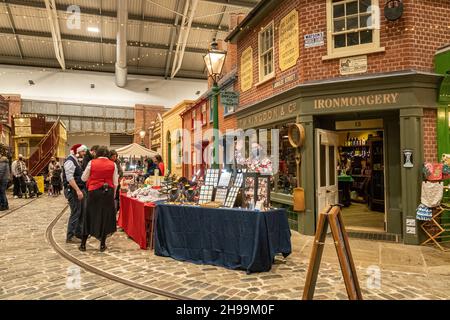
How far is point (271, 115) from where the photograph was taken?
893 cm

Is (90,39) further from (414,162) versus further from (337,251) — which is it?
(337,251)

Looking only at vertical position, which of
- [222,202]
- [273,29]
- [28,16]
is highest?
[28,16]

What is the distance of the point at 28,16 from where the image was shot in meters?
19.8

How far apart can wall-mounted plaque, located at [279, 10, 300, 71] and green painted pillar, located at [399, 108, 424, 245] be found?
8.70 feet

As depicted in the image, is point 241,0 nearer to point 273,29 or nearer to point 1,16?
point 273,29

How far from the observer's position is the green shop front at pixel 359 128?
21.8 ft

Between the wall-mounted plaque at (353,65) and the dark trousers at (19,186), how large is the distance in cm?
1440

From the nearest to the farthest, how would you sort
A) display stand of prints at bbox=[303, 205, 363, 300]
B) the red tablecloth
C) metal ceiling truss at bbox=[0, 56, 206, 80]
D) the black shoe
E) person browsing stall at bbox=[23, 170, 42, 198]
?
1. display stand of prints at bbox=[303, 205, 363, 300]
2. the red tablecloth
3. the black shoe
4. person browsing stall at bbox=[23, 170, 42, 198]
5. metal ceiling truss at bbox=[0, 56, 206, 80]

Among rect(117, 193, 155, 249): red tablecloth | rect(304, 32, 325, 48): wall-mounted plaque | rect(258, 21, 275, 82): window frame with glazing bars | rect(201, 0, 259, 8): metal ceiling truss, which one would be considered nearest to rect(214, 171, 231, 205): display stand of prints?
rect(117, 193, 155, 249): red tablecloth

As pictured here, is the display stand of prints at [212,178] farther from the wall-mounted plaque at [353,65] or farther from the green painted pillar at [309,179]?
the wall-mounted plaque at [353,65]

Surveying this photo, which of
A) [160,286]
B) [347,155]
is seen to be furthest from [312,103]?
[347,155]

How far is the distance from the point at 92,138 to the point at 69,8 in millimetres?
10530

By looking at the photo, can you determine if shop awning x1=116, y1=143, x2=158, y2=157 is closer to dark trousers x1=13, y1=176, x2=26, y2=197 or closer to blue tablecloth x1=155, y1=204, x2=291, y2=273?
dark trousers x1=13, y1=176, x2=26, y2=197

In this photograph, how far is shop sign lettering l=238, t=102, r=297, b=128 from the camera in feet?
26.3
